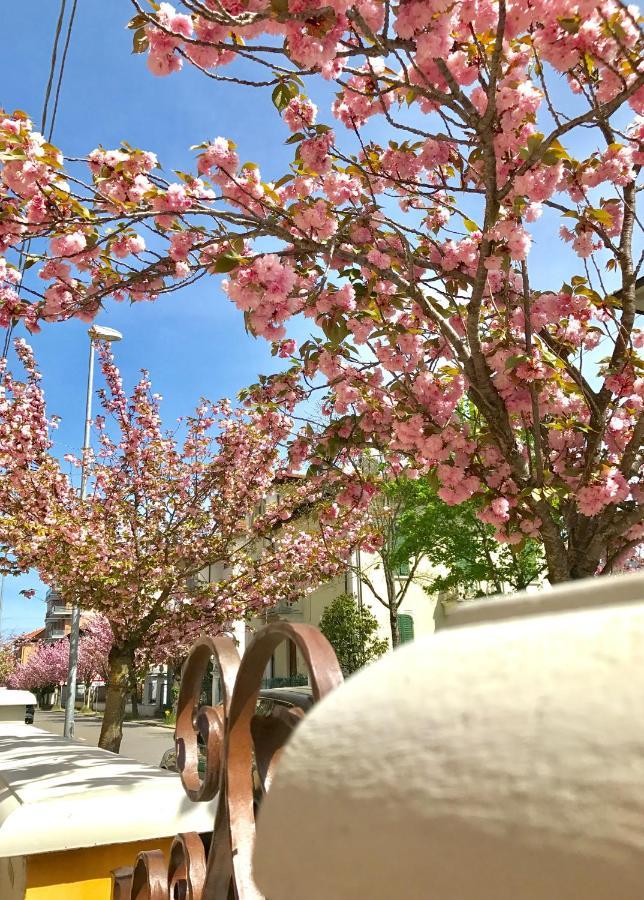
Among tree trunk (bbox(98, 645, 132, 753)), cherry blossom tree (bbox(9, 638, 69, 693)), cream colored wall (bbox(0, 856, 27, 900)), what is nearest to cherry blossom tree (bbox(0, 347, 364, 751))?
tree trunk (bbox(98, 645, 132, 753))

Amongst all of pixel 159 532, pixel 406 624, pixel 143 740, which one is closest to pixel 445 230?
pixel 159 532

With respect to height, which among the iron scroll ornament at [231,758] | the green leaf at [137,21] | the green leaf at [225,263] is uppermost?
the green leaf at [137,21]

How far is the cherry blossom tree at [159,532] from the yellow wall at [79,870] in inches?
312

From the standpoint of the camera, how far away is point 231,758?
3.65ft

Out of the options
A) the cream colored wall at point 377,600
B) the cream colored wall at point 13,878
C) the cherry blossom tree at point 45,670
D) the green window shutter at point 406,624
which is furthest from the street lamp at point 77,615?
the cherry blossom tree at point 45,670

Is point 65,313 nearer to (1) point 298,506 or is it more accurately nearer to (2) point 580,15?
(2) point 580,15

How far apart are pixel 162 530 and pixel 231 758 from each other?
450 inches

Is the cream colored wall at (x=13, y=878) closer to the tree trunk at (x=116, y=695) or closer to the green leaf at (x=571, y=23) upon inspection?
the green leaf at (x=571, y=23)

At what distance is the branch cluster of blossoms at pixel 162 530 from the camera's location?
10812 millimetres

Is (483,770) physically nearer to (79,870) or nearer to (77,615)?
(79,870)

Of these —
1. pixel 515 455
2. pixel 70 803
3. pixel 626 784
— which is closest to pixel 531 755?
pixel 626 784

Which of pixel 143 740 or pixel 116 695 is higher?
pixel 116 695

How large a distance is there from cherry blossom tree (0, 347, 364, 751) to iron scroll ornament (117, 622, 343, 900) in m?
8.42

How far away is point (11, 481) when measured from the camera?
11.3m
